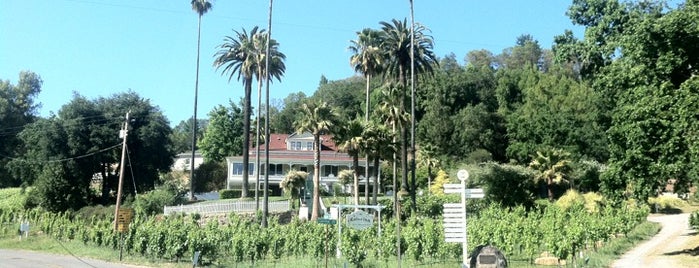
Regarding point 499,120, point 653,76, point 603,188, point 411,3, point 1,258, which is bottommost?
point 1,258

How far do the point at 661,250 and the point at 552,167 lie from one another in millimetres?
27855

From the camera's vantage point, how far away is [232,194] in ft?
203

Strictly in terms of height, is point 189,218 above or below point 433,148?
below

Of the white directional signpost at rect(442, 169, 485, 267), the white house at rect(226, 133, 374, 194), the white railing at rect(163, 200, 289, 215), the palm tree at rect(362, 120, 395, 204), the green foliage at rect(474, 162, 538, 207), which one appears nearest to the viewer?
the white directional signpost at rect(442, 169, 485, 267)

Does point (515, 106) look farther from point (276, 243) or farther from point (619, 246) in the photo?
point (276, 243)

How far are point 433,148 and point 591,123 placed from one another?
18.0m

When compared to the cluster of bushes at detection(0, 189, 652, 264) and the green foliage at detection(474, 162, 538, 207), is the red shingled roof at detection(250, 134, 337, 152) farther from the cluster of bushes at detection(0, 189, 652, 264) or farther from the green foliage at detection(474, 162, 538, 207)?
the cluster of bushes at detection(0, 189, 652, 264)

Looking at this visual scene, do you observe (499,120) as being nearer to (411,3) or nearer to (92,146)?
(411,3)

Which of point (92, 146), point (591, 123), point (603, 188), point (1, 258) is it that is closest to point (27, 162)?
point (92, 146)

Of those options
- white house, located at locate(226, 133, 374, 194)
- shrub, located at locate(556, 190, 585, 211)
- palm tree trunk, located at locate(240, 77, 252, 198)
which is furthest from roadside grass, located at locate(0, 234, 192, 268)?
shrub, located at locate(556, 190, 585, 211)

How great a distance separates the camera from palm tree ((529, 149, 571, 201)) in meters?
53.1

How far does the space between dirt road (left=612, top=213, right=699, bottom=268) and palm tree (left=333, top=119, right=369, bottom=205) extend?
20.4 metres

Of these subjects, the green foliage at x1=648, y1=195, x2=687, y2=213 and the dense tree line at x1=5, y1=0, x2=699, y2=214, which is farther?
the green foliage at x1=648, y1=195, x2=687, y2=213

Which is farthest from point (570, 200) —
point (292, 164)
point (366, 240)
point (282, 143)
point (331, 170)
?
point (282, 143)
